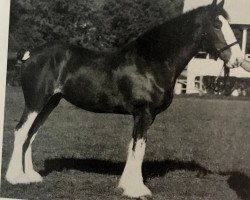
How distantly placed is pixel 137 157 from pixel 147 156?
1.86 ft

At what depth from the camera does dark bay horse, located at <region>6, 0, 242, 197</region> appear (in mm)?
2324

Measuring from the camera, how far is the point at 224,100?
342 centimetres

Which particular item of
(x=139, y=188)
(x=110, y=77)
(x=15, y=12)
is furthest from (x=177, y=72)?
(x=15, y=12)

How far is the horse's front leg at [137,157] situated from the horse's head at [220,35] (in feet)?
1.51

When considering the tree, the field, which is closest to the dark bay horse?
the field

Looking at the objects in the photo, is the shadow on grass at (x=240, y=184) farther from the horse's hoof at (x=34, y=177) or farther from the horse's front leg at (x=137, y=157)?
the horse's hoof at (x=34, y=177)

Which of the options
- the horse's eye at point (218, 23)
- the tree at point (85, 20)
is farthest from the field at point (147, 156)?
the horse's eye at point (218, 23)

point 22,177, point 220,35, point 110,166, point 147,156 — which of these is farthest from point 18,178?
point 220,35

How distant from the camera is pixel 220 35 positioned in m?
2.32

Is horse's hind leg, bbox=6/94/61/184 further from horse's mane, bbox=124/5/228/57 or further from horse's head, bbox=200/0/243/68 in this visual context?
horse's head, bbox=200/0/243/68

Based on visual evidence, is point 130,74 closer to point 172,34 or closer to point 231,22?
point 172,34

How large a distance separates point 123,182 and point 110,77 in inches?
20.7

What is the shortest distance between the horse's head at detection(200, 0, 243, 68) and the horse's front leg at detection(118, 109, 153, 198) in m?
0.46

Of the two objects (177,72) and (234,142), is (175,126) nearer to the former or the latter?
(234,142)
